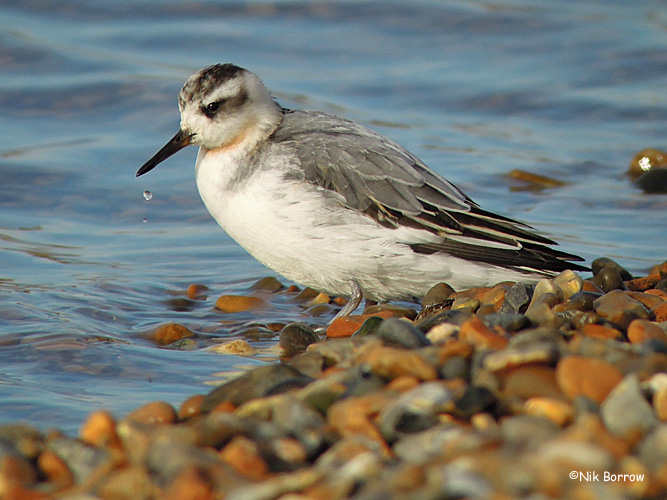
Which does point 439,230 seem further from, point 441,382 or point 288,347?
point 441,382

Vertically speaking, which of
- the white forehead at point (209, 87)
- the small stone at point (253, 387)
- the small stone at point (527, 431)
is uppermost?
the white forehead at point (209, 87)

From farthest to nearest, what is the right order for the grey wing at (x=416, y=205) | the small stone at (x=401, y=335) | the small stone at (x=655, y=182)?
the small stone at (x=655, y=182) < the grey wing at (x=416, y=205) < the small stone at (x=401, y=335)

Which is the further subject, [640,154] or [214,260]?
[640,154]

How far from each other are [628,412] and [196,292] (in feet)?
15.1

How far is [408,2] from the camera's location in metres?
15.3

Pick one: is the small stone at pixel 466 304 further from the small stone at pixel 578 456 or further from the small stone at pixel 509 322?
the small stone at pixel 578 456

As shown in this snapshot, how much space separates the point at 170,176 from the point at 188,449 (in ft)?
23.7

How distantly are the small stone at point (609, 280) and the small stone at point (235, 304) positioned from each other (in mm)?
2483

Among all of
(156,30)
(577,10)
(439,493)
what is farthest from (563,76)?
(439,493)

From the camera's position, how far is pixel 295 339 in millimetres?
5809

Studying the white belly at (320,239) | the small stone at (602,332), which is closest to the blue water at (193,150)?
the white belly at (320,239)

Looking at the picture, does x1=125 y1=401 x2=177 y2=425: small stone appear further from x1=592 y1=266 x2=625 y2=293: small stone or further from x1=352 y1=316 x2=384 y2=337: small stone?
x1=592 y1=266 x2=625 y2=293: small stone

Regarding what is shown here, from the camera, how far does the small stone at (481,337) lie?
4055mm

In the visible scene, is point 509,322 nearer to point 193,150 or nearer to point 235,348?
point 235,348
